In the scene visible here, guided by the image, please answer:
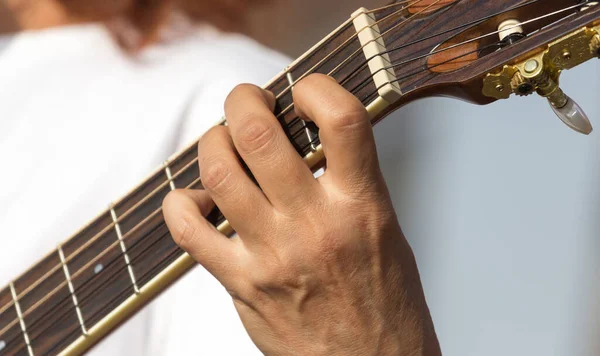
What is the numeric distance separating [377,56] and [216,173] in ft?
0.42

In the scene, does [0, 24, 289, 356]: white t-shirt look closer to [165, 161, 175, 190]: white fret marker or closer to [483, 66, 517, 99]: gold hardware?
[165, 161, 175, 190]: white fret marker

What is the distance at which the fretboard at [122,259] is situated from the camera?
20.4 inches

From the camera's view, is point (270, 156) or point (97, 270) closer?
point (270, 156)

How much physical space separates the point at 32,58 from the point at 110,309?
20.9 inches

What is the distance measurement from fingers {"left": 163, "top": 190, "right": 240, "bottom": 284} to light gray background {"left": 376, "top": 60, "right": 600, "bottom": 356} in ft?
2.12

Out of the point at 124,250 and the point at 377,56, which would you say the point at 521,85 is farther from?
the point at 124,250

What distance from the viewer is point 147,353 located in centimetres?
76

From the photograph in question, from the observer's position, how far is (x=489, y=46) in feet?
1.50

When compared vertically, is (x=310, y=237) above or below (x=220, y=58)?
below

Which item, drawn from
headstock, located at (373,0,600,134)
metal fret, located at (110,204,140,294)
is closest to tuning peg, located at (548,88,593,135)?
headstock, located at (373,0,600,134)

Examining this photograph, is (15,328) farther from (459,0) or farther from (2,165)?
(459,0)

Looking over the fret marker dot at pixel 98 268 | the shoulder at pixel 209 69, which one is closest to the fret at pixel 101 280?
the fret marker dot at pixel 98 268

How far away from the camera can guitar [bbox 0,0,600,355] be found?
1.41ft

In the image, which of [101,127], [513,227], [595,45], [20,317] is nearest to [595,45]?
[595,45]
